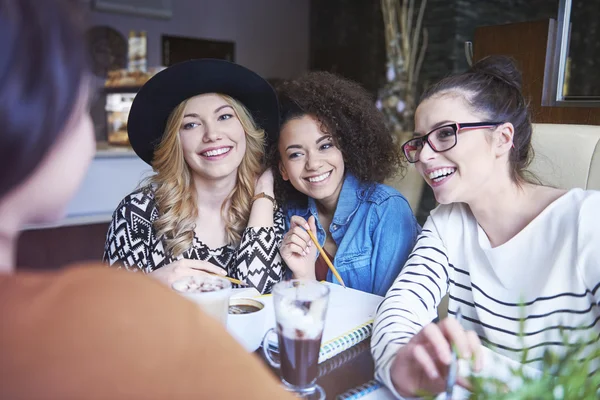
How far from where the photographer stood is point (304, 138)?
1714mm

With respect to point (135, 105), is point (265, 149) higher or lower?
lower

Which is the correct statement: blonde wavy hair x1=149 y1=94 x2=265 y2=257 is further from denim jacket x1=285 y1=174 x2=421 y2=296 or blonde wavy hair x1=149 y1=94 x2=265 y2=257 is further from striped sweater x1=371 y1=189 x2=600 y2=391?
striped sweater x1=371 y1=189 x2=600 y2=391

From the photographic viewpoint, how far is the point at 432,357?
83 cm

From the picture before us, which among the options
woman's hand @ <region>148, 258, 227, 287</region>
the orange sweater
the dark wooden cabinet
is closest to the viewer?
the orange sweater

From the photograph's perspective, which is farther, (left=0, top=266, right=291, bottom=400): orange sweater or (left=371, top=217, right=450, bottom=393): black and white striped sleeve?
(left=371, top=217, right=450, bottom=393): black and white striped sleeve

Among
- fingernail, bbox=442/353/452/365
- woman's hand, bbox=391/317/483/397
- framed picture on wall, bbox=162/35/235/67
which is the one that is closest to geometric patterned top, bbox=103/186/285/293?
woman's hand, bbox=391/317/483/397

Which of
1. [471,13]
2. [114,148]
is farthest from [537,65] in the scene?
[114,148]

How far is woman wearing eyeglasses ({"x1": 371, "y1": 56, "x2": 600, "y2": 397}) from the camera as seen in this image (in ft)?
3.75

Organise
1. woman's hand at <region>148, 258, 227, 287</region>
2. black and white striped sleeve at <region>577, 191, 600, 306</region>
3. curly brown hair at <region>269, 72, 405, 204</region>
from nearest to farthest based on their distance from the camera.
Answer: black and white striped sleeve at <region>577, 191, 600, 306</region>
woman's hand at <region>148, 258, 227, 287</region>
curly brown hair at <region>269, 72, 405, 204</region>

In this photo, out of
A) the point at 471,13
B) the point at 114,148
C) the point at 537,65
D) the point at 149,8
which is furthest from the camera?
the point at 149,8

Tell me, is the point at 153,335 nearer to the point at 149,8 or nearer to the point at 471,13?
the point at 471,13

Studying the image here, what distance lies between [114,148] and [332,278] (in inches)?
139

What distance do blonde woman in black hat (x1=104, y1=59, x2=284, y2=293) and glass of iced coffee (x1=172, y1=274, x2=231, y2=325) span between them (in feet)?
2.12

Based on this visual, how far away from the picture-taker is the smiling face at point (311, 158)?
171 cm
